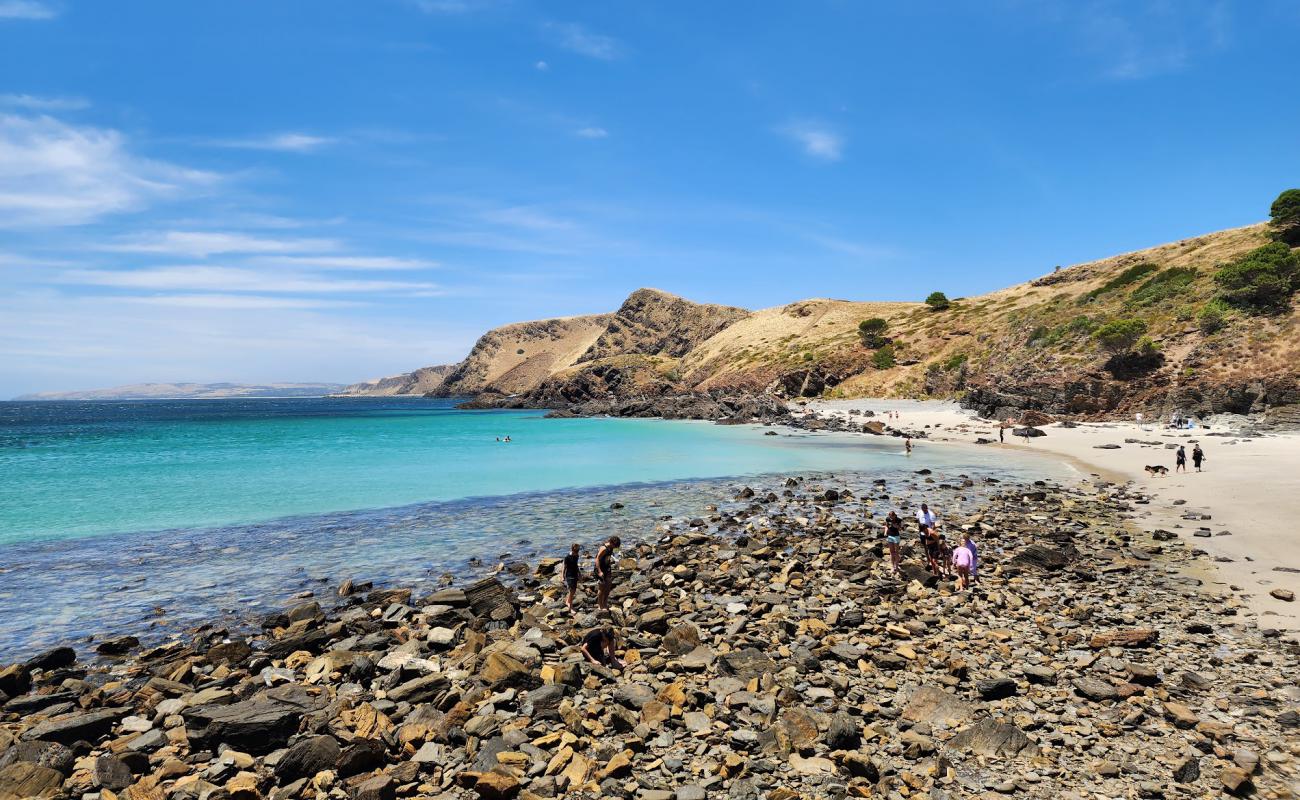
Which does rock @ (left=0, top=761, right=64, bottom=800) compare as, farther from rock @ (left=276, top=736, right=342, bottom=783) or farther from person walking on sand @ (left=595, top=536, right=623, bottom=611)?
person walking on sand @ (left=595, top=536, right=623, bottom=611)

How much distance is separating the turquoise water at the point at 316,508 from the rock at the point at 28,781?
25.4 ft

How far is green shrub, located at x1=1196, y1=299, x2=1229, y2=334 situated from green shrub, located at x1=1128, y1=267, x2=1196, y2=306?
8.29m

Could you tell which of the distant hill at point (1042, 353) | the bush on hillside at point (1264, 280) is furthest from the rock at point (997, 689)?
the bush on hillside at point (1264, 280)

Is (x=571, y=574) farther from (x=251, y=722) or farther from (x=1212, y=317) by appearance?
(x=1212, y=317)

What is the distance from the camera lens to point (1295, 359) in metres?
52.7

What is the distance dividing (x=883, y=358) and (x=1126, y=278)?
35.6m

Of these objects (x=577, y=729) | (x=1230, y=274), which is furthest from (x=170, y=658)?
(x=1230, y=274)

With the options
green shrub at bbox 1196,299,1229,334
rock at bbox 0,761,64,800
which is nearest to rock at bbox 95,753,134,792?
rock at bbox 0,761,64,800

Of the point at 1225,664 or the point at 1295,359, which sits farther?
the point at 1295,359

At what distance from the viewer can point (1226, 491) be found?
86.5 ft

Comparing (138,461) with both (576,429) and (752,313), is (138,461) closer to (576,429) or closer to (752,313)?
(576,429)

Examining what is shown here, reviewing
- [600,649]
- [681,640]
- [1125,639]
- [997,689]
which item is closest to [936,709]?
[997,689]

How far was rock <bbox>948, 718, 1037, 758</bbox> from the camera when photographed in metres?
8.56

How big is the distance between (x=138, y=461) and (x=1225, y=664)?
74651 millimetres
